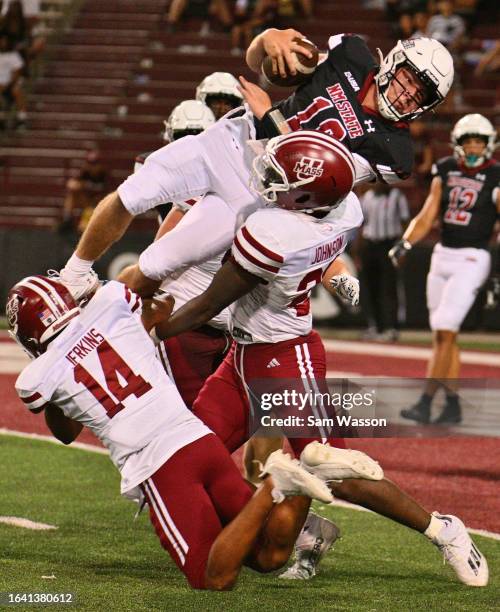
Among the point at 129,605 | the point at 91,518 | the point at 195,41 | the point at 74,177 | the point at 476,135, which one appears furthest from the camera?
the point at 195,41

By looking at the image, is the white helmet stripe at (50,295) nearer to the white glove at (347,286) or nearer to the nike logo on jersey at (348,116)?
the white glove at (347,286)

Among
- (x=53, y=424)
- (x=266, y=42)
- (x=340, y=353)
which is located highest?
(x=266, y=42)

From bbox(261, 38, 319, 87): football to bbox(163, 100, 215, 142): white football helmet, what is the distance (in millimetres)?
1184

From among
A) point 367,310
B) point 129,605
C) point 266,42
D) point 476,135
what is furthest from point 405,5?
point 129,605

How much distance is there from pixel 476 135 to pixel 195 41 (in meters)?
9.79

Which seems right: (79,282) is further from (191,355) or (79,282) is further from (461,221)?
(461,221)

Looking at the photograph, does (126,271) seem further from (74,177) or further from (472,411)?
(74,177)

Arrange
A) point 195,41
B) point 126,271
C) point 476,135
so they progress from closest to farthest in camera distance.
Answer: point 126,271, point 476,135, point 195,41

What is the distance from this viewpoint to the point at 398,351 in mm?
11914

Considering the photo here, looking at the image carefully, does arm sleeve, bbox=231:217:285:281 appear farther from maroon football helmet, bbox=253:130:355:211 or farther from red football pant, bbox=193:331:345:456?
red football pant, bbox=193:331:345:456

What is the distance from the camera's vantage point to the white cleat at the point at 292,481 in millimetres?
3717

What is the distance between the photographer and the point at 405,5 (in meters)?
16.0

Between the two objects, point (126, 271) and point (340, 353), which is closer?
point (126, 271)

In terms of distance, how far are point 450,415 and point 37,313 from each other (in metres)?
4.57
